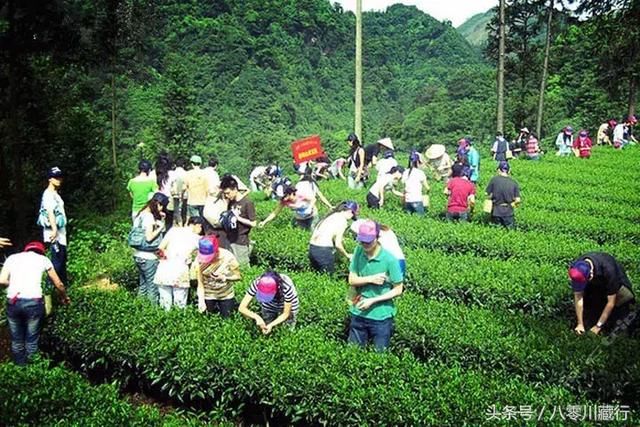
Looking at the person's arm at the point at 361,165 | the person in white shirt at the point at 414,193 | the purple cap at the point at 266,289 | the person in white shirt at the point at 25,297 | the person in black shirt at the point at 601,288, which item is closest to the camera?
the purple cap at the point at 266,289

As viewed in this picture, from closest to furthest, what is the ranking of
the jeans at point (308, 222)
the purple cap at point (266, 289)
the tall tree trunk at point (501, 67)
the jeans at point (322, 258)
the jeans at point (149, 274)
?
the purple cap at point (266, 289)
the jeans at point (149, 274)
the jeans at point (322, 258)
the jeans at point (308, 222)
the tall tree trunk at point (501, 67)

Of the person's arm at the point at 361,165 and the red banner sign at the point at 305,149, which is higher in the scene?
the red banner sign at the point at 305,149

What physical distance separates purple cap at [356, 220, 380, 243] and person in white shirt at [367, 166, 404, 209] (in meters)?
8.00

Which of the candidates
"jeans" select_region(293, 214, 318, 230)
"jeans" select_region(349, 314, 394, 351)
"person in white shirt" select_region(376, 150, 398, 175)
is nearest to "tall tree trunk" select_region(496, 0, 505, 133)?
"person in white shirt" select_region(376, 150, 398, 175)

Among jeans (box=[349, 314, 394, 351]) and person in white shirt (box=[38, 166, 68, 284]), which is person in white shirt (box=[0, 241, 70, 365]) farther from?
jeans (box=[349, 314, 394, 351])

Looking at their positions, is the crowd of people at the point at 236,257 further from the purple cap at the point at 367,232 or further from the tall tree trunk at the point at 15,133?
the tall tree trunk at the point at 15,133

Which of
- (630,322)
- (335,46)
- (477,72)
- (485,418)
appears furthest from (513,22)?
(335,46)

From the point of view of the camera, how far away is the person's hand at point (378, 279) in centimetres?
674

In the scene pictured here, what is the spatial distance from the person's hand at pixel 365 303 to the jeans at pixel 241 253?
11.6ft

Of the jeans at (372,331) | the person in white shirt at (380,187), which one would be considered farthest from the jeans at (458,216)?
the jeans at (372,331)

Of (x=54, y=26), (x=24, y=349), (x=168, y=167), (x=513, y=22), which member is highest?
(x=513, y=22)

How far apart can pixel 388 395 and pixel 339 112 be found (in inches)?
2877

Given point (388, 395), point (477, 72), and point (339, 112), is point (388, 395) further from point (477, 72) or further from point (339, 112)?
point (339, 112)

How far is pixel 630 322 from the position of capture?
7312mm
